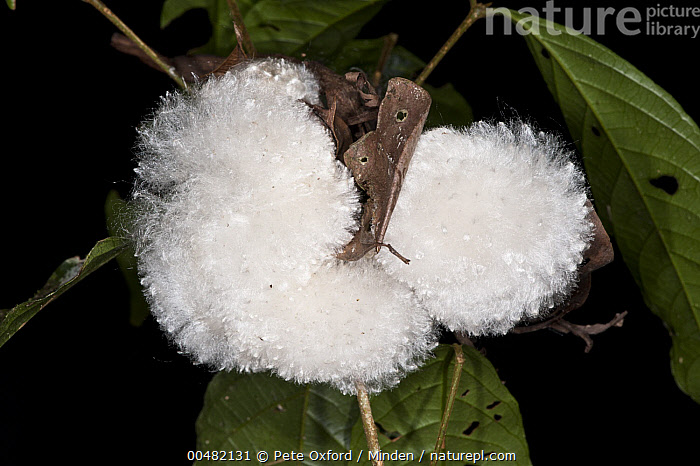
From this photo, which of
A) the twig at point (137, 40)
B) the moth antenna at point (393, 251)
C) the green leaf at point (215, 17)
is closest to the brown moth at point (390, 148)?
the moth antenna at point (393, 251)

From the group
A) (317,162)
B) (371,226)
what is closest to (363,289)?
(371,226)

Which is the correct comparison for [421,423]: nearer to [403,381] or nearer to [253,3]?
[403,381]

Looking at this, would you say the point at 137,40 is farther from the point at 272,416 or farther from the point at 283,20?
the point at 272,416

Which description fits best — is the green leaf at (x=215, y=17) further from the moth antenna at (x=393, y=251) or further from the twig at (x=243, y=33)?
the moth antenna at (x=393, y=251)

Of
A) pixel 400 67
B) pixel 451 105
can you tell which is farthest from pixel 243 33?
pixel 451 105

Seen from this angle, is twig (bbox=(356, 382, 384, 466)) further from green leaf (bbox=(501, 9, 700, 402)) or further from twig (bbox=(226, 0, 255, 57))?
twig (bbox=(226, 0, 255, 57))

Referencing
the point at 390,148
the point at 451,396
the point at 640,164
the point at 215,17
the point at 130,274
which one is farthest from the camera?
the point at 130,274
